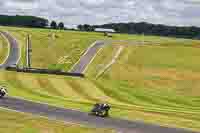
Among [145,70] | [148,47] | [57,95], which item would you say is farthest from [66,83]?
[148,47]

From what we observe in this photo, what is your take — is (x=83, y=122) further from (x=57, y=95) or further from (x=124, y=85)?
(x=124, y=85)

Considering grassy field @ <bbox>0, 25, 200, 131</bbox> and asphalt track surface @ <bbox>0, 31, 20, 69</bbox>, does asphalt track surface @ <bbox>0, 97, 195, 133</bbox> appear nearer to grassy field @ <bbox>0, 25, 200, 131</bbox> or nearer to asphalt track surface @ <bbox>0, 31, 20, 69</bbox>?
grassy field @ <bbox>0, 25, 200, 131</bbox>

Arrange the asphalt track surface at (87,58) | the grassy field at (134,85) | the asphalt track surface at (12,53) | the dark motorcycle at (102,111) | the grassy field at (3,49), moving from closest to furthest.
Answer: the dark motorcycle at (102,111), the grassy field at (134,85), the asphalt track surface at (87,58), the asphalt track surface at (12,53), the grassy field at (3,49)

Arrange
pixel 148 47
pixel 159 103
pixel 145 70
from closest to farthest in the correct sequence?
pixel 159 103, pixel 145 70, pixel 148 47

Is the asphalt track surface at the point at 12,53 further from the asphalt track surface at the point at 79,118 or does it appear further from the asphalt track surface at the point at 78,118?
the asphalt track surface at the point at 79,118

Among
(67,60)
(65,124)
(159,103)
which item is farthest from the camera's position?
(67,60)

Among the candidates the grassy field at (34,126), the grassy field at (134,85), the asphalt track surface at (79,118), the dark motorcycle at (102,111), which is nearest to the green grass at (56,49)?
the grassy field at (134,85)
